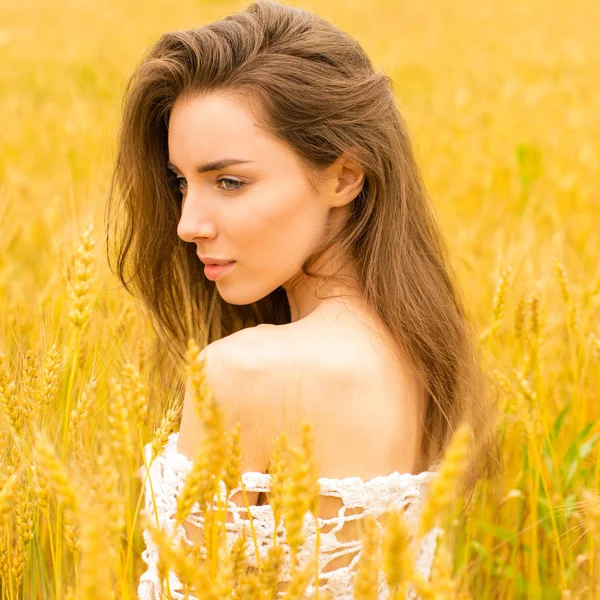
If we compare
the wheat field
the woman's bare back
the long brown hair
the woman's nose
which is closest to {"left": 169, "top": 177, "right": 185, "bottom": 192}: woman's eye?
the long brown hair

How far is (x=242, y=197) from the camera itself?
1.37 meters

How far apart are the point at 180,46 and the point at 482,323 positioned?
1102 millimetres

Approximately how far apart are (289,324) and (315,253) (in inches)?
8.6

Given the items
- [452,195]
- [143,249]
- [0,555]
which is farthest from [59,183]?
[0,555]

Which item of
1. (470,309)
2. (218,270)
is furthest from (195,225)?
(470,309)

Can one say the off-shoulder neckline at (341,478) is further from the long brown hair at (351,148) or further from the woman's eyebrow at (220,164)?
the woman's eyebrow at (220,164)

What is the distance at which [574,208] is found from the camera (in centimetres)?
346

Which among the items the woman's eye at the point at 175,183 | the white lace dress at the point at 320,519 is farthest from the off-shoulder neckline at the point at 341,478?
the woman's eye at the point at 175,183

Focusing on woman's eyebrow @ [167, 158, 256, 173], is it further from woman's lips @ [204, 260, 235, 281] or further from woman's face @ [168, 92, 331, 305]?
woman's lips @ [204, 260, 235, 281]

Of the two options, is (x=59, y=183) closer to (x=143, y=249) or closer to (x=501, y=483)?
(x=143, y=249)

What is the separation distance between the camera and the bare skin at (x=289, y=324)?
1.20m

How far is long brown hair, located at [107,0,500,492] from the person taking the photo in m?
1.42

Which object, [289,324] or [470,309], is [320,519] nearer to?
[289,324]

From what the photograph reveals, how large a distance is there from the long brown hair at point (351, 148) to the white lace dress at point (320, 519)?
17cm
